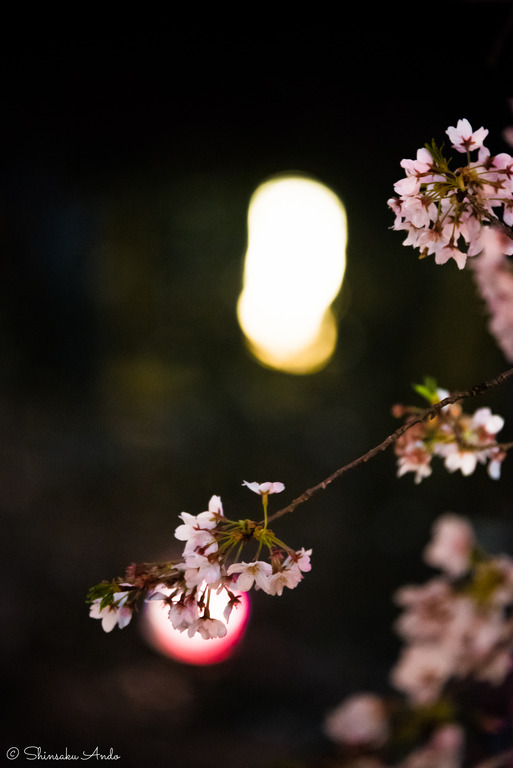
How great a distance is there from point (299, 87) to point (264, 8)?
24 centimetres

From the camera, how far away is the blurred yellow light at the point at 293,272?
1976mm

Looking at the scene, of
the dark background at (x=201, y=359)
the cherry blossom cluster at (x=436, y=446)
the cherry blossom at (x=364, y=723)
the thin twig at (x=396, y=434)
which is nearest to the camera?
the thin twig at (x=396, y=434)

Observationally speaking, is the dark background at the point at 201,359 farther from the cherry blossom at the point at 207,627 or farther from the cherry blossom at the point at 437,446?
the cherry blossom at the point at 207,627

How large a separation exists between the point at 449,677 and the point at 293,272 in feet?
5.41

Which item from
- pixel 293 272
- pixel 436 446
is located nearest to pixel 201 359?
pixel 293 272

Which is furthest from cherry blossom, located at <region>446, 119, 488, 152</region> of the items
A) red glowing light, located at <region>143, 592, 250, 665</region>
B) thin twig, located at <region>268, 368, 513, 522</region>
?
red glowing light, located at <region>143, 592, 250, 665</region>

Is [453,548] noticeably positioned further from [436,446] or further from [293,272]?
[293,272]

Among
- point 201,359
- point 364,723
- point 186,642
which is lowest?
point 364,723

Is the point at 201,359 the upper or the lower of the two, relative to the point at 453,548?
upper

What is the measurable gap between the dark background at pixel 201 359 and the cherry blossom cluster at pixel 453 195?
1167mm

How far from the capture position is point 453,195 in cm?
32

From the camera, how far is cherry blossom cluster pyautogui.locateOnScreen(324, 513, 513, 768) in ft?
1.65

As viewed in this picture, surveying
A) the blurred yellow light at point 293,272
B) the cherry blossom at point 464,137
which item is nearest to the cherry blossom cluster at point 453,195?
the cherry blossom at point 464,137

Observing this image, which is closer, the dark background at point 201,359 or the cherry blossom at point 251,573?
the cherry blossom at point 251,573
